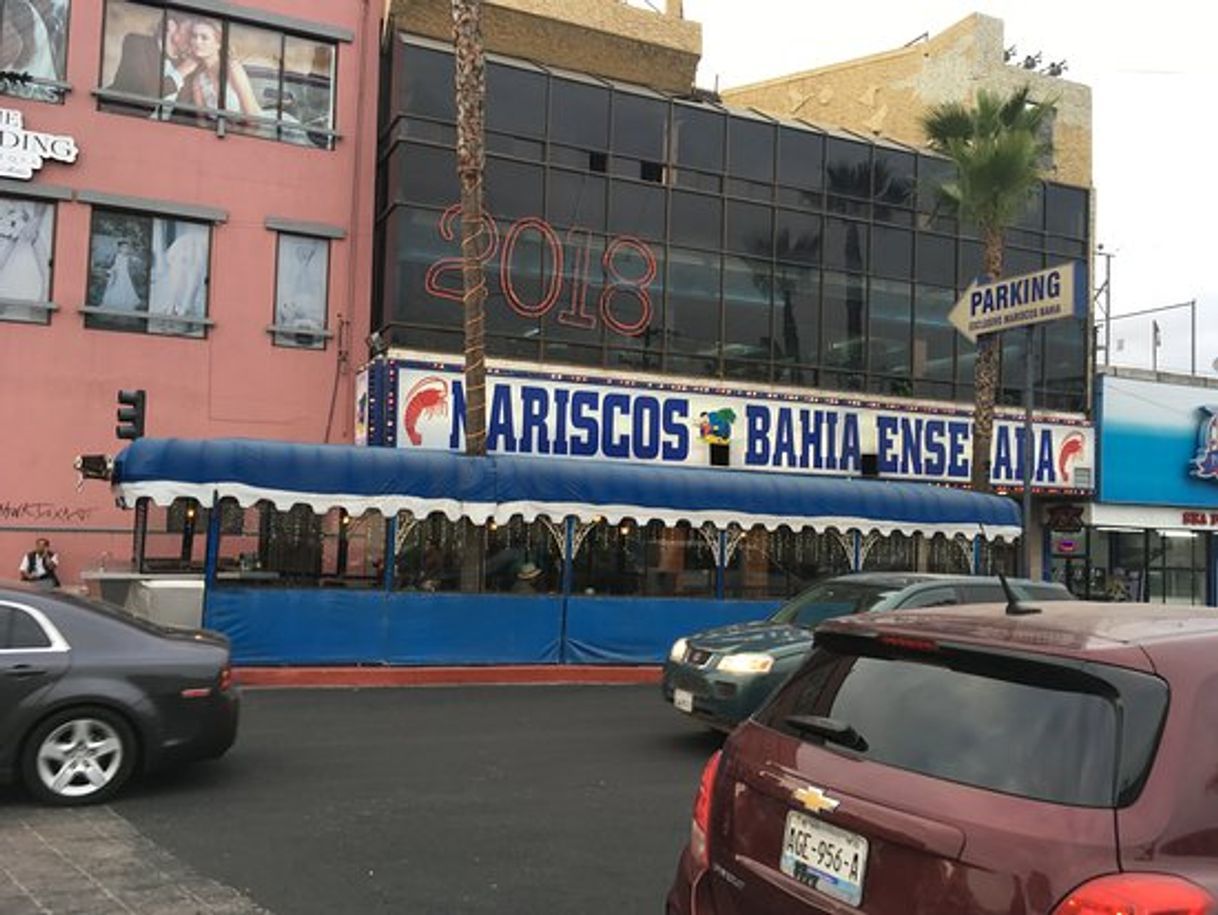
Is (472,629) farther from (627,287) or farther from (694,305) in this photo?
(694,305)

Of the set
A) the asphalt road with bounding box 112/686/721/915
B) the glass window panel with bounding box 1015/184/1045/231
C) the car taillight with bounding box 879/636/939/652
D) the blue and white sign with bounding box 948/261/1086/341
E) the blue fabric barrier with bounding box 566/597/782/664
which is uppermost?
the glass window panel with bounding box 1015/184/1045/231

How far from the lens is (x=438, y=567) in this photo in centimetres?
1534

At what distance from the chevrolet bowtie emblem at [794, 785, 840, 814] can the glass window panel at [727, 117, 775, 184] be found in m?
20.4

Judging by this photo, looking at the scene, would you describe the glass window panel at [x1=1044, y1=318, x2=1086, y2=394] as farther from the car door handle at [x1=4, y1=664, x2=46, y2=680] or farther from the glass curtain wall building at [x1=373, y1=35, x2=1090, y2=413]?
the car door handle at [x1=4, y1=664, x2=46, y2=680]

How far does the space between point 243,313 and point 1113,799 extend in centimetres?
1883

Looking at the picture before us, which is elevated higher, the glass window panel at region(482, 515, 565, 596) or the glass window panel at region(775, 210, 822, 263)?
the glass window panel at region(775, 210, 822, 263)

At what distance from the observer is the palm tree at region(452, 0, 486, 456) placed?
15359mm

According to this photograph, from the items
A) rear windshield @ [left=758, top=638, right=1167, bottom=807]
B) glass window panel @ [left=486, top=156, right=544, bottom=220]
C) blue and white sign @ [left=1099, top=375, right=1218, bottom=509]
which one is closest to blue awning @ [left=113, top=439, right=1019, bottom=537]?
glass window panel @ [left=486, top=156, right=544, bottom=220]

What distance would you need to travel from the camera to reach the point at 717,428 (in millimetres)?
21188

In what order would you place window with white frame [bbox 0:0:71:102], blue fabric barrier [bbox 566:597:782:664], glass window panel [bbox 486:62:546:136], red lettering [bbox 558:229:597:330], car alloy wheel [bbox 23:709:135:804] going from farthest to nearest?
red lettering [bbox 558:229:597:330] < glass window panel [bbox 486:62:546:136] < window with white frame [bbox 0:0:71:102] < blue fabric barrier [bbox 566:597:782:664] < car alloy wheel [bbox 23:709:135:804]

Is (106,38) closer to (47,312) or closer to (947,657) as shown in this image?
(47,312)

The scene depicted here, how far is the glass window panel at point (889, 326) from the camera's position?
2370 cm

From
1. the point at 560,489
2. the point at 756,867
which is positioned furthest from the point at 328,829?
the point at 560,489

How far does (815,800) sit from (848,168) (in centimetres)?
2234
